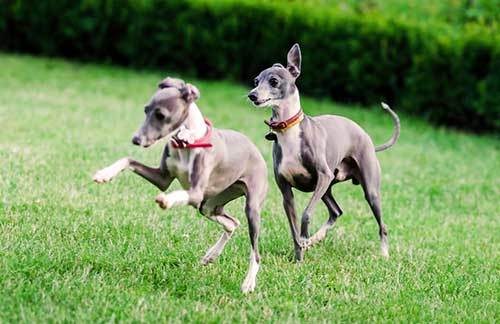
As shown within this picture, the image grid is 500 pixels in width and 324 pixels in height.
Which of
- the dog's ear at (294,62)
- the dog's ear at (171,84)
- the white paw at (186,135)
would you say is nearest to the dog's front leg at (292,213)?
the dog's ear at (294,62)

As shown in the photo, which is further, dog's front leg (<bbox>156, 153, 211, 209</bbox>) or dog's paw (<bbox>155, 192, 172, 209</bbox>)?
dog's front leg (<bbox>156, 153, 211, 209</bbox>)

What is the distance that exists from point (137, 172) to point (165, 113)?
479 millimetres

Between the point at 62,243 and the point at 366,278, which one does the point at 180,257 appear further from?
the point at 366,278

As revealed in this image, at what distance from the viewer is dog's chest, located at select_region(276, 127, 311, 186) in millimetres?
6023

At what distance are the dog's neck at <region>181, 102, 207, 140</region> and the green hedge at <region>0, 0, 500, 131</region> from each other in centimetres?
848

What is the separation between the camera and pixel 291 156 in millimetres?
6055

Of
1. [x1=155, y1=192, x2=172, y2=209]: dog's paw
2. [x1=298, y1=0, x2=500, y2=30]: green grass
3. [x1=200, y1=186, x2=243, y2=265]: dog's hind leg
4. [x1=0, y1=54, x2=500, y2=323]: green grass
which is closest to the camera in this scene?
[x1=155, y1=192, x2=172, y2=209]: dog's paw

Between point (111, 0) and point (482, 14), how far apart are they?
6.49m

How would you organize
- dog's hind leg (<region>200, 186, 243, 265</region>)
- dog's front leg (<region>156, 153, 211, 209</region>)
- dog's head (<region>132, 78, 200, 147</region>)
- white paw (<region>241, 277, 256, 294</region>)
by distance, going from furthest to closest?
dog's hind leg (<region>200, 186, 243, 265</region>) < white paw (<region>241, 277, 256, 294</region>) < dog's front leg (<region>156, 153, 211, 209</region>) < dog's head (<region>132, 78, 200, 147</region>)

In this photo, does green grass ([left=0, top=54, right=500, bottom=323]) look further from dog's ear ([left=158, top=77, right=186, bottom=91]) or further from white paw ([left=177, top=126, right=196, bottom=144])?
dog's ear ([left=158, top=77, right=186, bottom=91])

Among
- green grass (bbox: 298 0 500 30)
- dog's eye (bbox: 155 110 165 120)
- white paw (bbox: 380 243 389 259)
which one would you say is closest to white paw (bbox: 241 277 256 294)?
dog's eye (bbox: 155 110 165 120)

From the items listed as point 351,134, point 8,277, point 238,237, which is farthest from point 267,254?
point 8,277

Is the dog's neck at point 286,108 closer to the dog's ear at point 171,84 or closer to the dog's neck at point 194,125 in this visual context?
the dog's neck at point 194,125

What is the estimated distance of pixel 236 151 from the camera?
5.46 meters
